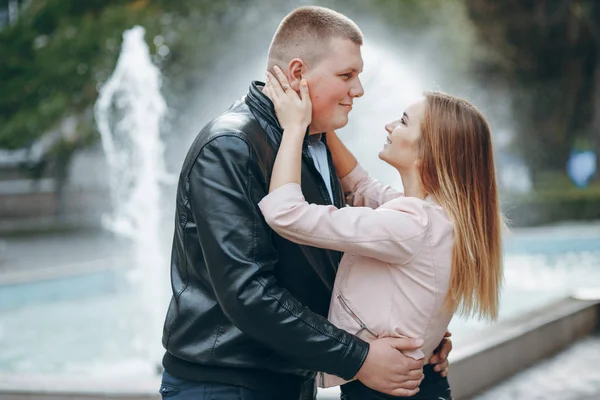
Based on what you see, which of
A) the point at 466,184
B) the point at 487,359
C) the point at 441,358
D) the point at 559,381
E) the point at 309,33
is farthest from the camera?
the point at 559,381

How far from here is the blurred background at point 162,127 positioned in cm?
1004

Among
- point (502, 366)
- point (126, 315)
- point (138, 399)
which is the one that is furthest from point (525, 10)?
point (138, 399)

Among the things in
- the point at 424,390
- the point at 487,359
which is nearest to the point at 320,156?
the point at 424,390

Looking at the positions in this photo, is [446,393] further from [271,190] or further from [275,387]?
[271,190]

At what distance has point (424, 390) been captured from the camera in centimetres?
243

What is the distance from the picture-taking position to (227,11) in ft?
70.9

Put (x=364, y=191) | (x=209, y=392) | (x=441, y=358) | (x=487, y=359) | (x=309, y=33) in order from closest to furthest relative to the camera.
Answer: (x=209, y=392)
(x=309, y=33)
(x=441, y=358)
(x=364, y=191)
(x=487, y=359)

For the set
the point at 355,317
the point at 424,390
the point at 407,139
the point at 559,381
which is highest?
the point at 407,139

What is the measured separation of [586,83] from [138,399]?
2649cm

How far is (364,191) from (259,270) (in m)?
0.93

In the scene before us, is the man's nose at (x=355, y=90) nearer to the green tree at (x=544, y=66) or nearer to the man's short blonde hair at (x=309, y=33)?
the man's short blonde hair at (x=309, y=33)

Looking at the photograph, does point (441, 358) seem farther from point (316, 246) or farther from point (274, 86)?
point (274, 86)

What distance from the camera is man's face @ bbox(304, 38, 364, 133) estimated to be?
7.29 ft

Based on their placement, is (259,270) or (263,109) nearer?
(259,270)
